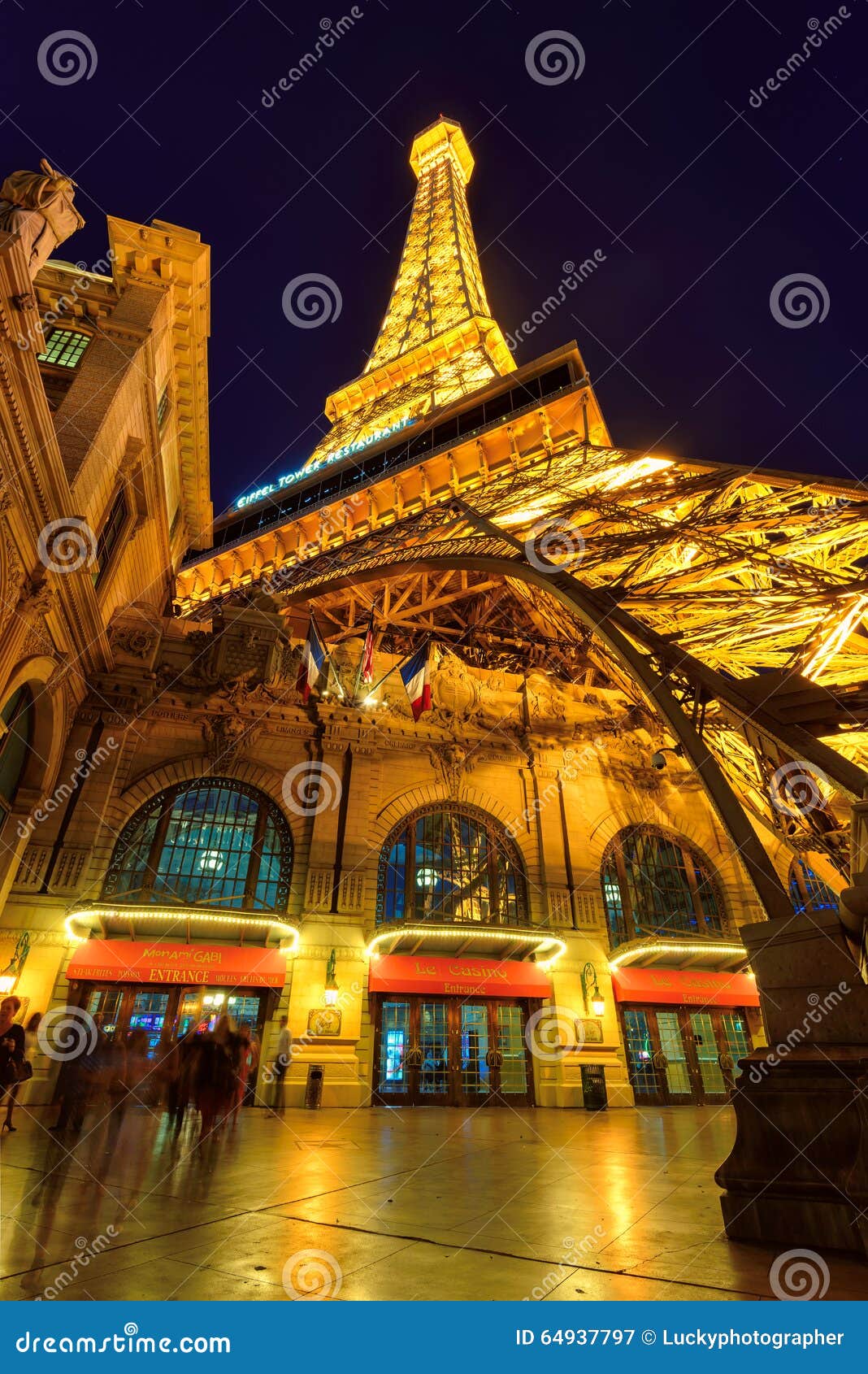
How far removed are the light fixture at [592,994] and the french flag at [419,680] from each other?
1042 cm

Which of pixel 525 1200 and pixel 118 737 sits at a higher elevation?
pixel 118 737

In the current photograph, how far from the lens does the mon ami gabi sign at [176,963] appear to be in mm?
17484

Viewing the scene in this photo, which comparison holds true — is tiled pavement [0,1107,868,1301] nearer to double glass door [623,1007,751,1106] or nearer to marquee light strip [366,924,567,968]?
marquee light strip [366,924,567,968]

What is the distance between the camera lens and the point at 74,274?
2186cm

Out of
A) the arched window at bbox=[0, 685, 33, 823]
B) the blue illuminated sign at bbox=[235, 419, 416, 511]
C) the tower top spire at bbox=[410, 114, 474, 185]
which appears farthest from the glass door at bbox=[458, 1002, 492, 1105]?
the tower top spire at bbox=[410, 114, 474, 185]

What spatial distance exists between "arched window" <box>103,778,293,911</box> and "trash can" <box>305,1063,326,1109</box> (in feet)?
15.7

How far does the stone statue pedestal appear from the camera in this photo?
166 inches

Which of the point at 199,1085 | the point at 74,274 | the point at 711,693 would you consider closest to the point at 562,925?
the point at 199,1085

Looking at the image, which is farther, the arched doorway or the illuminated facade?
the arched doorway

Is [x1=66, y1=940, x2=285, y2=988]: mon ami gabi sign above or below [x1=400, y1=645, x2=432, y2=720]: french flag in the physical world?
below

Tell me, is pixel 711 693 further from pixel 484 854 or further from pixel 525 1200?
pixel 484 854

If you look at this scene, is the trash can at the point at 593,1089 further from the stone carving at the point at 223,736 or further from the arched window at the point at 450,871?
the stone carving at the point at 223,736

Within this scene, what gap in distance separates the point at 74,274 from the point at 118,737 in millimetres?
16009

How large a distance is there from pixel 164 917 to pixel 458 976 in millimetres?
8984
